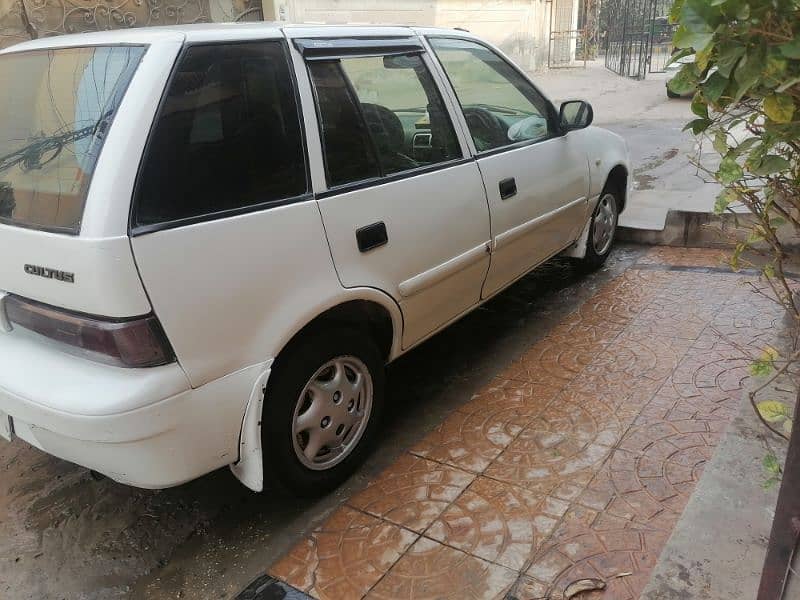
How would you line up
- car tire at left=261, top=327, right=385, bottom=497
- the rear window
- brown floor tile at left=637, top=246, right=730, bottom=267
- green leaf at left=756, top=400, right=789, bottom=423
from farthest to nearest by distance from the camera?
1. brown floor tile at left=637, top=246, right=730, bottom=267
2. car tire at left=261, top=327, right=385, bottom=497
3. the rear window
4. green leaf at left=756, top=400, right=789, bottom=423

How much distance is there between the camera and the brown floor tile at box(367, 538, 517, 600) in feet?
7.52

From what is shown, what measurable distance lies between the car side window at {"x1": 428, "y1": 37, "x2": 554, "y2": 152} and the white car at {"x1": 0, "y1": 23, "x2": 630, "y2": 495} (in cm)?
26

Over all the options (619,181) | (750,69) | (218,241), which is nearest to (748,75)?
(750,69)

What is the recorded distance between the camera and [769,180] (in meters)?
1.62

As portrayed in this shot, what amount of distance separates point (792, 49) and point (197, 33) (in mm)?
1944

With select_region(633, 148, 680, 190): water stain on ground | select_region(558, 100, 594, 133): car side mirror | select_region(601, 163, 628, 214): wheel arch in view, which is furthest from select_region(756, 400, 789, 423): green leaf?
select_region(633, 148, 680, 190): water stain on ground

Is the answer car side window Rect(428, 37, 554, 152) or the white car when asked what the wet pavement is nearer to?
the white car

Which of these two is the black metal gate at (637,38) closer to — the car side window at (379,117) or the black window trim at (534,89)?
the black window trim at (534,89)

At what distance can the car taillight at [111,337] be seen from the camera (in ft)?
6.75

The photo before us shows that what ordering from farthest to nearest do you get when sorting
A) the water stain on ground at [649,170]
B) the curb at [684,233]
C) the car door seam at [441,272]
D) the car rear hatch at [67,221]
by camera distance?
the water stain on ground at [649,170] < the curb at [684,233] < the car door seam at [441,272] < the car rear hatch at [67,221]

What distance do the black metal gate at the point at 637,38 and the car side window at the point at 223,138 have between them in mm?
16115

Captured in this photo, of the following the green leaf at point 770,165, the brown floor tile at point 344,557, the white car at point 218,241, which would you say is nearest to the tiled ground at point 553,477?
the brown floor tile at point 344,557

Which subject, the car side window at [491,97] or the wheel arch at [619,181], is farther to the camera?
the wheel arch at [619,181]

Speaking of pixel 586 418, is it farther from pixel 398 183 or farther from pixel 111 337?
pixel 111 337
